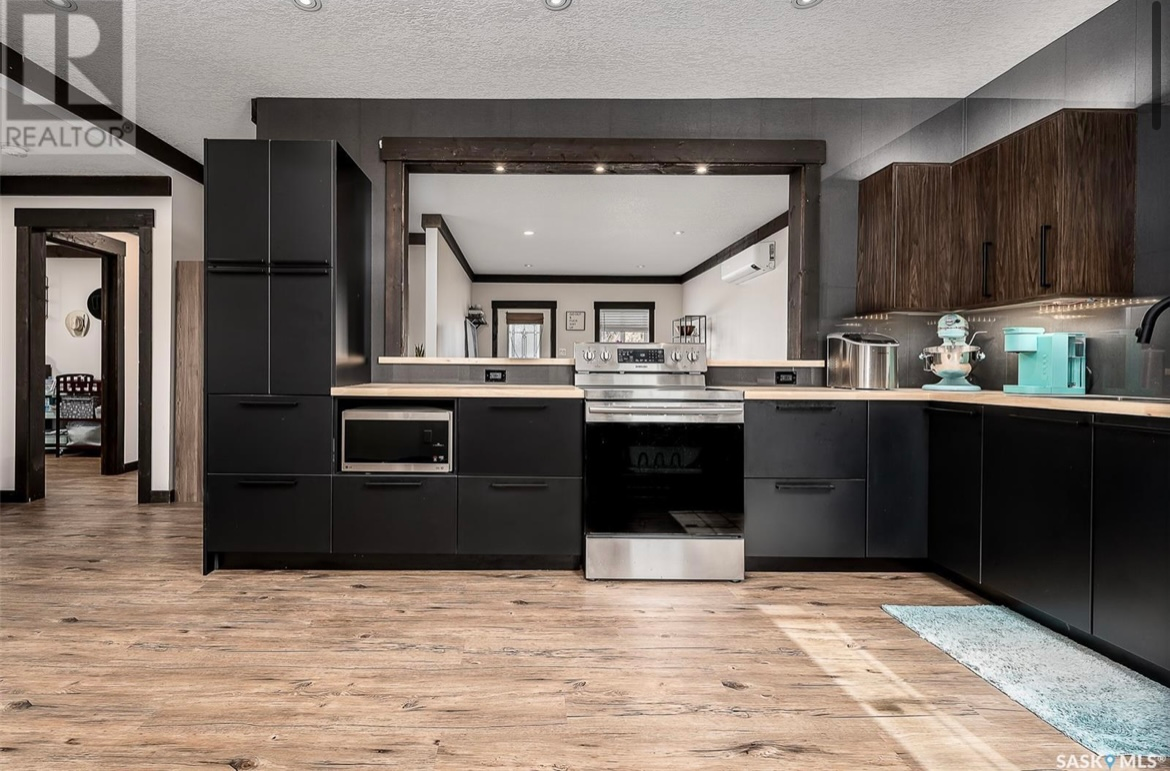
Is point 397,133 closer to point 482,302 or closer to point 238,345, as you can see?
point 238,345

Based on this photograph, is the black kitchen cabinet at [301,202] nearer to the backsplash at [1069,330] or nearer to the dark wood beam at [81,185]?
the dark wood beam at [81,185]

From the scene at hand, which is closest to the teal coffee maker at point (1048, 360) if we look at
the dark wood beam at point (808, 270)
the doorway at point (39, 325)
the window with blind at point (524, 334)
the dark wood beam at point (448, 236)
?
the dark wood beam at point (808, 270)

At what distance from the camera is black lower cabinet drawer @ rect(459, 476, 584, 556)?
293cm

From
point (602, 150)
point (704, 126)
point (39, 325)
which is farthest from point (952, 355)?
point (39, 325)

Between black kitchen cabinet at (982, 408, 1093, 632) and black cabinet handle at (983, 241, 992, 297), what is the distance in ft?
2.32

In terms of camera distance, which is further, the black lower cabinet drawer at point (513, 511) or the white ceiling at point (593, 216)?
the white ceiling at point (593, 216)

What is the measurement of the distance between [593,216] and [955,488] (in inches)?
143

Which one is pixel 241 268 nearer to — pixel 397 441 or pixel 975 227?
pixel 397 441

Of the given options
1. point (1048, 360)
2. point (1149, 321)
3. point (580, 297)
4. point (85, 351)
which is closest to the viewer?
point (1149, 321)

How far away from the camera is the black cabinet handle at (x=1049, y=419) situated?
205cm

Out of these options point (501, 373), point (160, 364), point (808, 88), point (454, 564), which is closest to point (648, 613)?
point (454, 564)

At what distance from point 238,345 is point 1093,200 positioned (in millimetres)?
3642

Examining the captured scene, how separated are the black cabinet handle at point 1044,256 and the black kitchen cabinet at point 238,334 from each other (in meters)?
3.35

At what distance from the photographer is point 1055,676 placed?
75.4 inches
